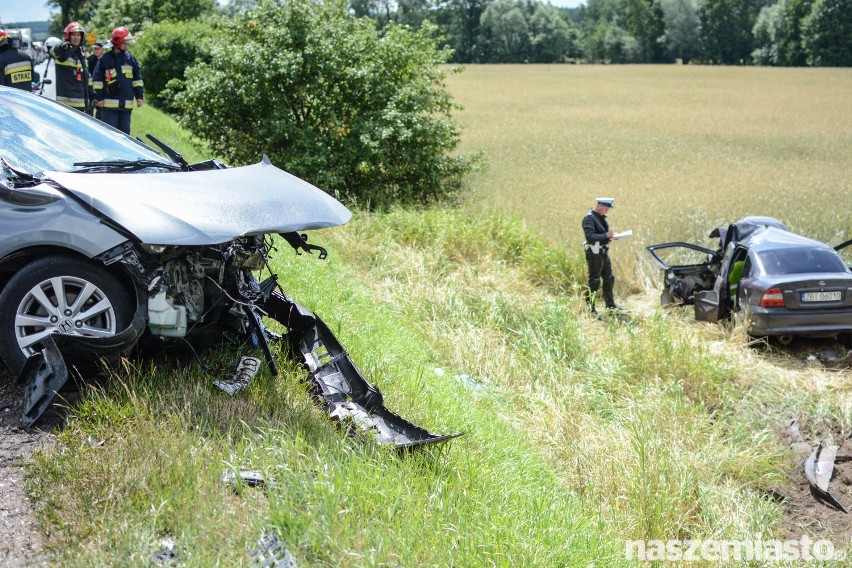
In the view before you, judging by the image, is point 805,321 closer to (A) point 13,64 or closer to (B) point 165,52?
(A) point 13,64

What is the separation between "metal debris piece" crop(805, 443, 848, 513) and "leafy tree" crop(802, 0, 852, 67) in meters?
72.7

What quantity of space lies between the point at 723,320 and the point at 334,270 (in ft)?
16.3

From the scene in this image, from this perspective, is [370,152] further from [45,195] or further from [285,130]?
[45,195]

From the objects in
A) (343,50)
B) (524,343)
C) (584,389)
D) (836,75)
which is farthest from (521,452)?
(836,75)

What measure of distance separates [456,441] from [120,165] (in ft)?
9.20

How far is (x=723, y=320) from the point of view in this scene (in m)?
10.4

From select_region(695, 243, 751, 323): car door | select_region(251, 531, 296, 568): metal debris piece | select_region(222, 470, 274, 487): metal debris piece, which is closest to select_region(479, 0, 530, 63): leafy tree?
select_region(695, 243, 751, 323): car door

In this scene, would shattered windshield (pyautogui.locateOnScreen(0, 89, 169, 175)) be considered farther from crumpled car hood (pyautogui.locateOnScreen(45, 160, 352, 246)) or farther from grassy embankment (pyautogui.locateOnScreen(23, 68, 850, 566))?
grassy embankment (pyautogui.locateOnScreen(23, 68, 850, 566))

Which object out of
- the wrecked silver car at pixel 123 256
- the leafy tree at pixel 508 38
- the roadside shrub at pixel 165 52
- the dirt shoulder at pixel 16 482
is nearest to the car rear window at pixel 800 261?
the wrecked silver car at pixel 123 256

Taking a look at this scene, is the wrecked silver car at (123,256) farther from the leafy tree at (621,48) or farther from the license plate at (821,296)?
the leafy tree at (621,48)

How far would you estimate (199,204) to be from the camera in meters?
4.64

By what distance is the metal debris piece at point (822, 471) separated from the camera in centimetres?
689

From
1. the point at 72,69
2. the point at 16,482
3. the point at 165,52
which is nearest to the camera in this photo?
the point at 16,482

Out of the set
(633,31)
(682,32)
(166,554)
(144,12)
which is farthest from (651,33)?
(166,554)
